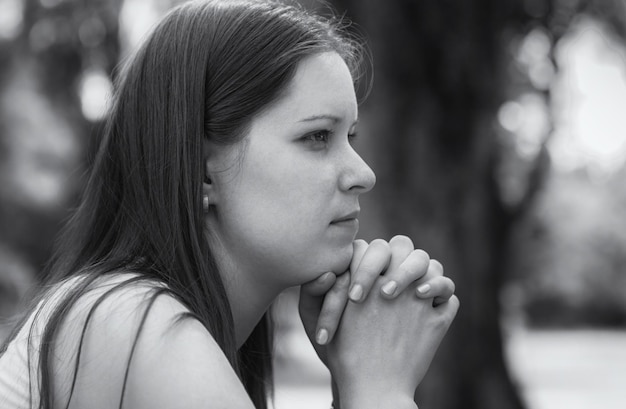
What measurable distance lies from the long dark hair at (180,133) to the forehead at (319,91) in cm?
2

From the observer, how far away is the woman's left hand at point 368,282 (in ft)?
7.04

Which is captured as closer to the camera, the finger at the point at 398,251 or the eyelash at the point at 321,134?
the eyelash at the point at 321,134

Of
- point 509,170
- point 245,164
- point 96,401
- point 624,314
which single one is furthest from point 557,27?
point 624,314

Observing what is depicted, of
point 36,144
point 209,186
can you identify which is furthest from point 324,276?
point 36,144

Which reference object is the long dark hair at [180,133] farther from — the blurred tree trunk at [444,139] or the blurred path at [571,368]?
the blurred path at [571,368]

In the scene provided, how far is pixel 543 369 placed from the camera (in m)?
19.5

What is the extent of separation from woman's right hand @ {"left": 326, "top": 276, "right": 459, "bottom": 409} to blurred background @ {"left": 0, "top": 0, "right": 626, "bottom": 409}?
3.32ft

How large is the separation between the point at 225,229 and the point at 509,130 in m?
9.93

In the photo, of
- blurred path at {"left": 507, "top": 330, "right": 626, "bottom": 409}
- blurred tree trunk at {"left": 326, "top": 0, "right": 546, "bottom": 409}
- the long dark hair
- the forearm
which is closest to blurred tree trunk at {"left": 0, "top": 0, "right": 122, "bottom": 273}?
blurred tree trunk at {"left": 326, "top": 0, "right": 546, "bottom": 409}

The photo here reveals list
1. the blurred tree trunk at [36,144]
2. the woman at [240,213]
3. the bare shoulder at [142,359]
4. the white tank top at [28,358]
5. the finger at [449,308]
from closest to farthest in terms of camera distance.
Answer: the bare shoulder at [142,359] < the white tank top at [28,358] < the woman at [240,213] < the finger at [449,308] < the blurred tree trunk at [36,144]

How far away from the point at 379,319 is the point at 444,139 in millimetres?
5515

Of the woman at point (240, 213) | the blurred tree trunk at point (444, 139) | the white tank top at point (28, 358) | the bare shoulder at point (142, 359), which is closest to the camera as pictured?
the bare shoulder at point (142, 359)

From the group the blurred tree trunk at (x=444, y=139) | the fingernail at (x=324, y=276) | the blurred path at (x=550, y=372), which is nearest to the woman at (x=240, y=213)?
the fingernail at (x=324, y=276)

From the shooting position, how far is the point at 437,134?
7.49 meters
